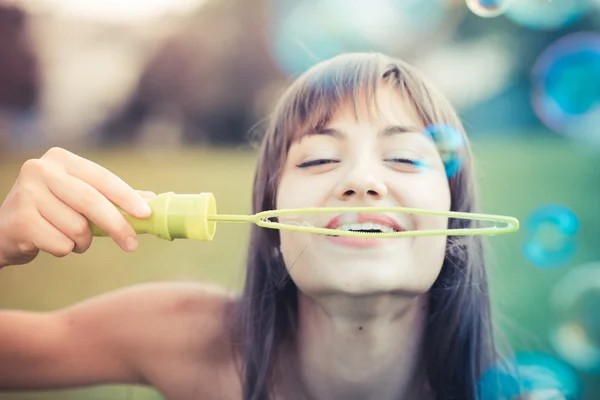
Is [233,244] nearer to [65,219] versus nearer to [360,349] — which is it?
[360,349]

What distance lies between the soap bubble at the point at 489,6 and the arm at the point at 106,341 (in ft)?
2.01

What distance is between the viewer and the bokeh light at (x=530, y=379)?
976mm

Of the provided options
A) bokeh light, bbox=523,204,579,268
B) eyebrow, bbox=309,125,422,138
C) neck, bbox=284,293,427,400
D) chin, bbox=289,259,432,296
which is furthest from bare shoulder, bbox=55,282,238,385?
bokeh light, bbox=523,204,579,268

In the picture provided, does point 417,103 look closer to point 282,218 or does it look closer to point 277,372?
point 282,218

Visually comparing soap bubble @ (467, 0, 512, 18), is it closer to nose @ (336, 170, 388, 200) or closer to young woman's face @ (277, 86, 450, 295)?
young woman's face @ (277, 86, 450, 295)

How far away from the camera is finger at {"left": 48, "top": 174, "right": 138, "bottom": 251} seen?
0.68 m

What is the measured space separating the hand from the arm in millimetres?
290

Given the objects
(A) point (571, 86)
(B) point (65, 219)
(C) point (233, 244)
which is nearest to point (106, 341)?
(C) point (233, 244)

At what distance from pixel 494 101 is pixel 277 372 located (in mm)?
532

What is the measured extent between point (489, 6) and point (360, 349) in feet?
1.79

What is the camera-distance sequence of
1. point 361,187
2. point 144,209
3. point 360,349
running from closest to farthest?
point 144,209, point 361,187, point 360,349

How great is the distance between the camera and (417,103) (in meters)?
0.87

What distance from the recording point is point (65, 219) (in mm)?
706

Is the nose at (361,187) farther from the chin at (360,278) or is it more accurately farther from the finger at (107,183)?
the finger at (107,183)
